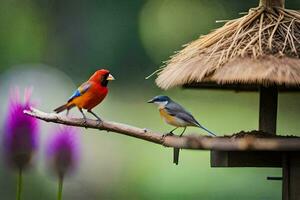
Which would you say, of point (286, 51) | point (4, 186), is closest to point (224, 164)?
point (286, 51)

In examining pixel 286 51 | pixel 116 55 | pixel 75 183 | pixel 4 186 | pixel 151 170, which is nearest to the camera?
pixel 286 51

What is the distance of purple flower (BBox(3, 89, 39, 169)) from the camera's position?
1.74 metres

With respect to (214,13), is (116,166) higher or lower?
lower

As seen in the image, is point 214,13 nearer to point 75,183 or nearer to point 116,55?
point 116,55

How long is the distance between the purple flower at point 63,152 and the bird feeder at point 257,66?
494mm

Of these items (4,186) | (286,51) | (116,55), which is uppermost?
(116,55)

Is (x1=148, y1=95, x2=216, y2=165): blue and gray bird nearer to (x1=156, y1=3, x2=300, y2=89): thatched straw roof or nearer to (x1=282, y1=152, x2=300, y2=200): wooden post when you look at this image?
(x1=156, y1=3, x2=300, y2=89): thatched straw roof

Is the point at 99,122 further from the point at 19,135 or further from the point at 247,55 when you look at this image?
the point at 19,135

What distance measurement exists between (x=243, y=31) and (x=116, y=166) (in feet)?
8.93

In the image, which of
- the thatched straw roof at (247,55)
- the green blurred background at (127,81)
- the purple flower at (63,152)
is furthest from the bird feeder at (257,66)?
the green blurred background at (127,81)

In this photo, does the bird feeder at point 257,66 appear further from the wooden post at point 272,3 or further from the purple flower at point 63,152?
the purple flower at point 63,152

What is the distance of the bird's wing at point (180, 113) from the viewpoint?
7.65 ft

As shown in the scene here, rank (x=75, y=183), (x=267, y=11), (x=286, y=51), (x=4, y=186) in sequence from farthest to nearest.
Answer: (x=75, y=183) → (x=4, y=186) → (x=267, y=11) → (x=286, y=51)

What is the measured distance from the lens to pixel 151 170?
5.11 m
